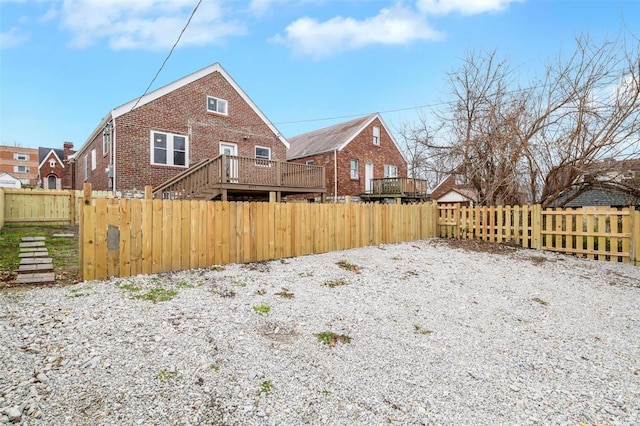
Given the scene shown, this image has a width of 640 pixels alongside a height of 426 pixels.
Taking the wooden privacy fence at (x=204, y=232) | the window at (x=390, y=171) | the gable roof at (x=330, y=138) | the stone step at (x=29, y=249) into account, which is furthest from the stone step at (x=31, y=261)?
the window at (x=390, y=171)

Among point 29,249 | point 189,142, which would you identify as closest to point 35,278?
point 29,249

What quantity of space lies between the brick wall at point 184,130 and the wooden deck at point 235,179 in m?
2.79

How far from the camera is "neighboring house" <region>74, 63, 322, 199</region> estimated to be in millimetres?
11623

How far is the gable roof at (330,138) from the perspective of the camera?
74.6 feet

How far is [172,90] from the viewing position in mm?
15062

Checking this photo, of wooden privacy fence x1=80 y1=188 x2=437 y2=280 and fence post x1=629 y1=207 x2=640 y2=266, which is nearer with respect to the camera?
wooden privacy fence x1=80 y1=188 x2=437 y2=280

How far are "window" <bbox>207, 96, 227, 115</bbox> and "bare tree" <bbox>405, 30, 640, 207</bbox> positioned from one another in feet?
31.3

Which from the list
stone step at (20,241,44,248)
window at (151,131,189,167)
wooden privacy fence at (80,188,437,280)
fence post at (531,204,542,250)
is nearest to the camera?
wooden privacy fence at (80,188,437,280)

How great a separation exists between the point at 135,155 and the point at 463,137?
44.1ft

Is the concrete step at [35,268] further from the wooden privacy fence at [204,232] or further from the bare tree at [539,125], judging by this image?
the bare tree at [539,125]

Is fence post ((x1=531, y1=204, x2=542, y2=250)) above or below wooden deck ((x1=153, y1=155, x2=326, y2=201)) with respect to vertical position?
below

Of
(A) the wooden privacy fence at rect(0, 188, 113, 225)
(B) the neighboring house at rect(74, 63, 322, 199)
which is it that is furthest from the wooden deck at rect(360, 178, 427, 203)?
(A) the wooden privacy fence at rect(0, 188, 113, 225)

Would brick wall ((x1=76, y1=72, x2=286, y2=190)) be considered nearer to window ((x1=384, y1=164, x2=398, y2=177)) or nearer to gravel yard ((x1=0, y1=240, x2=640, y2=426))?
window ((x1=384, y1=164, x2=398, y2=177))

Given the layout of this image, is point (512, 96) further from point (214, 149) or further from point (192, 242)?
point (214, 149)
